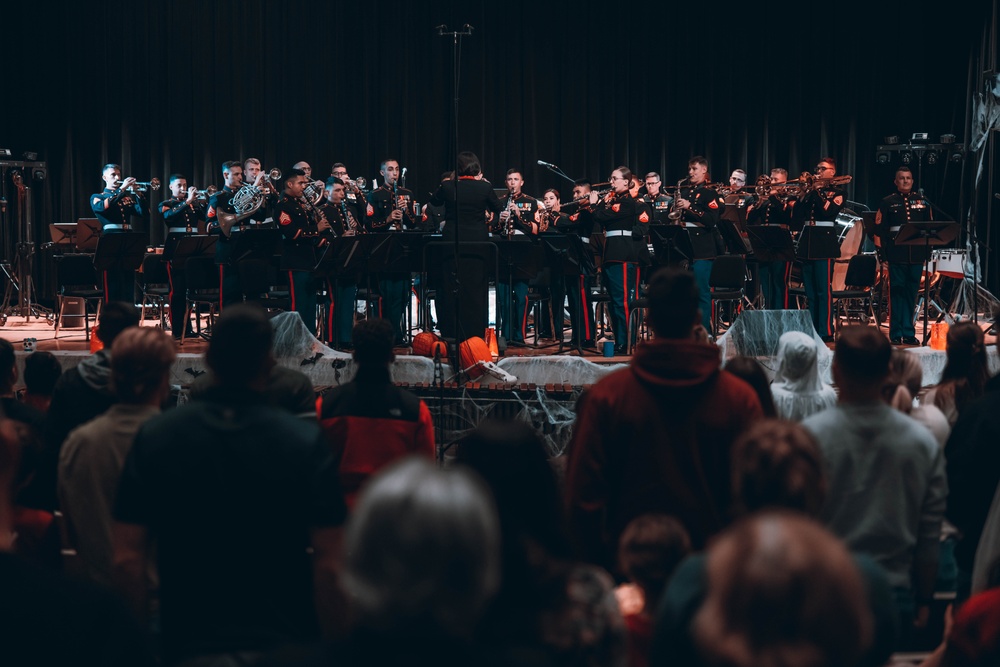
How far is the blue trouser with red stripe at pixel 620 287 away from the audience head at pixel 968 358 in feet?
19.4

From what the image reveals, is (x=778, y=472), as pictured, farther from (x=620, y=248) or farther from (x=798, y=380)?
(x=620, y=248)

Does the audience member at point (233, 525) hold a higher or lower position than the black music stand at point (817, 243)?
lower

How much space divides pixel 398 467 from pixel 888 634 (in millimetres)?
957

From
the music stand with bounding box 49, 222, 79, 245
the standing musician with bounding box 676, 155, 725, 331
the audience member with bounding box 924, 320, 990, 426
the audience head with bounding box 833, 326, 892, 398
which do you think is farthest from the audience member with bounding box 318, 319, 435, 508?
the music stand with bounding box 49, 222, 79, 245

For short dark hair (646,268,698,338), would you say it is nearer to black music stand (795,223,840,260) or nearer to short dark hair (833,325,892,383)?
short dark hair (833,325,892,383)

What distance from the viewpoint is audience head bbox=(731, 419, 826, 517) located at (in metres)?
1.99

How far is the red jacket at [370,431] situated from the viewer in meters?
3.55

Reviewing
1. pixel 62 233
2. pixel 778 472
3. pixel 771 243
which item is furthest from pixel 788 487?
pixel 62 233

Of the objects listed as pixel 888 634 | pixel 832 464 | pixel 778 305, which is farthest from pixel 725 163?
pixel 888 634

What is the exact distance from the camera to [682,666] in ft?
5.50

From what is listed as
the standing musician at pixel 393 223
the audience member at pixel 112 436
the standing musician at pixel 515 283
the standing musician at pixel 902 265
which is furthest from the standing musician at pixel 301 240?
the audience member at pixel 112 436

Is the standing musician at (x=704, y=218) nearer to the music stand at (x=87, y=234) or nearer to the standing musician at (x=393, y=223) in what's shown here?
the standing musician at (x=393, y=223)

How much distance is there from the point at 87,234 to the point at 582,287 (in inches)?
229

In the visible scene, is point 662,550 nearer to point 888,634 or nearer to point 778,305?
point 888,634
